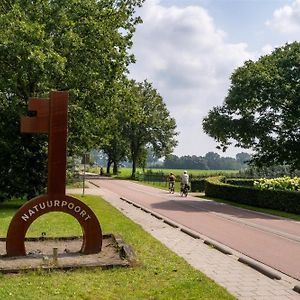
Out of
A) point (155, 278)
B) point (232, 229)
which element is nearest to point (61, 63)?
point (232, 229)

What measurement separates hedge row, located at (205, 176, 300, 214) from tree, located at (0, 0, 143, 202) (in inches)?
367

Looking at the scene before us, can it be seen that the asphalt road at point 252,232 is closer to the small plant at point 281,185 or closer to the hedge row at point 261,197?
the hedge row at point 261,197

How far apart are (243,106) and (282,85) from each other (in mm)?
2619

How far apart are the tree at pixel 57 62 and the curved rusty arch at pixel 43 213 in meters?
11.0

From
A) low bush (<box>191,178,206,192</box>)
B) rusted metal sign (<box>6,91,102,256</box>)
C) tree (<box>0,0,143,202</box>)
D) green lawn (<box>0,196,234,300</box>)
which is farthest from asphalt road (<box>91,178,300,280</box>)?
low bush (<box>191,178,206,192</box>)

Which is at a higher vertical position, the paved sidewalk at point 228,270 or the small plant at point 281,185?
the small plant at point 281,185

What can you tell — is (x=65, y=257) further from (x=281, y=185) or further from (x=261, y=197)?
(x=281, y=185)

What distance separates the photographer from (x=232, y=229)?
1594 cm

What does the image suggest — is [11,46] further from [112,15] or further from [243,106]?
[243,106]

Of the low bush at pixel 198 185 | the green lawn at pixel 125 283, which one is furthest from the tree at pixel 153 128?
the green lawn at pixel 125 283

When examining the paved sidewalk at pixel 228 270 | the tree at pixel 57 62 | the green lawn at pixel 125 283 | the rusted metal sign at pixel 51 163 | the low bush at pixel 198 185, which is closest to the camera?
the green lawn at pixel 125 283

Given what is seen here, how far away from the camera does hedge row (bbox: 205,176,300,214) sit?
22.5 meters

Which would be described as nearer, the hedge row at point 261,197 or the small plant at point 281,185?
the hedge row at point 261,197

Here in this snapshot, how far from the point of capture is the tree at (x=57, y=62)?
20.4m
